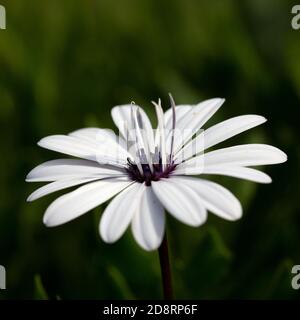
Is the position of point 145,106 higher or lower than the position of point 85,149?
higher

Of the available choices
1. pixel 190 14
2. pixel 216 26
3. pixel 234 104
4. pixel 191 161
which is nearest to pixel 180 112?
pixel 191 161

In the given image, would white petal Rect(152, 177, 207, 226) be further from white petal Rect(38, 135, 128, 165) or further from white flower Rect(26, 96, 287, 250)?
white petal Rect(38, 135, 128, 165)

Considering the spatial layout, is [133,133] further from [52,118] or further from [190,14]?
[190,14]

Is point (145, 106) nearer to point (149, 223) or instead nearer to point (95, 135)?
point (95, 135)

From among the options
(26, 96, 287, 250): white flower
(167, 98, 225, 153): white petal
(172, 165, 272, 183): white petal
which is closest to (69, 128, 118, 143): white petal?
(26, 96, 287, 250): white flower

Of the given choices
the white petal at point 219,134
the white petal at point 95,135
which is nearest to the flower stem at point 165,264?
the white petal at point 219,134

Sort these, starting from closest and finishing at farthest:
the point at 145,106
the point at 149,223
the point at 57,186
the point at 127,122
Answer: the point at 149,223
the point at 57,186
the point at 127,122
the point at 145,106

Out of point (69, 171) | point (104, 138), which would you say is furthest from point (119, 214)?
point (104, 138)
